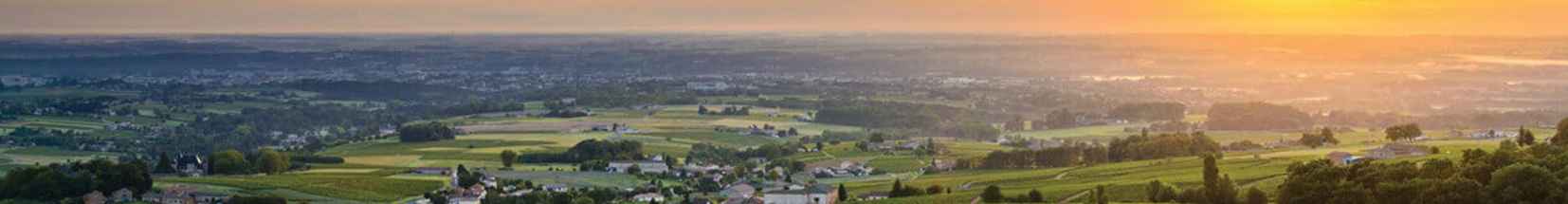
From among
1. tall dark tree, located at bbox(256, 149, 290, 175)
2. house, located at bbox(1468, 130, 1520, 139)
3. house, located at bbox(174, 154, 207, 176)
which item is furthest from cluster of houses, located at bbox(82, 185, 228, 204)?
house, located at bbox(1468, 130, 1520, 139)

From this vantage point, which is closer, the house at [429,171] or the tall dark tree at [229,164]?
the tall dark tree at [229,164]

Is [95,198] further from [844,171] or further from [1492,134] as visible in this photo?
[1492,134]

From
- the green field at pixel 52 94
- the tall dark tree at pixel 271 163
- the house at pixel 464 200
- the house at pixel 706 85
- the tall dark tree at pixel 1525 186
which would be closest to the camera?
the tall dark tree at pixel 1525 186

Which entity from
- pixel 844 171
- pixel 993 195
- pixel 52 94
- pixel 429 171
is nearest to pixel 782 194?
pixel 993 195

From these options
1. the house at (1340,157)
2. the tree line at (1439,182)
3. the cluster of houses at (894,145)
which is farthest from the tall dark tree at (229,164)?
the tree line at (1439,182)

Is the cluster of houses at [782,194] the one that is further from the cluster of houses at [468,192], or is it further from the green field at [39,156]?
the green field at [39,156]

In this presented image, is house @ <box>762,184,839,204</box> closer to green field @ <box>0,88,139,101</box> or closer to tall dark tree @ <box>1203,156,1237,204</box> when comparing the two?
tall dark tree @ <box>1203,156,1237,204</box>
